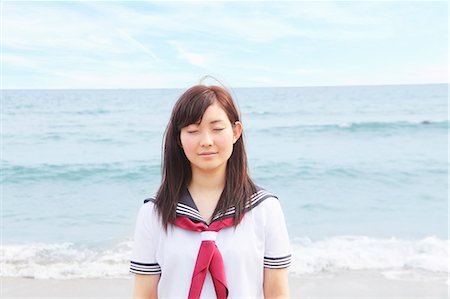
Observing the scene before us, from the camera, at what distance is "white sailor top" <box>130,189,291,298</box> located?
1.95 m

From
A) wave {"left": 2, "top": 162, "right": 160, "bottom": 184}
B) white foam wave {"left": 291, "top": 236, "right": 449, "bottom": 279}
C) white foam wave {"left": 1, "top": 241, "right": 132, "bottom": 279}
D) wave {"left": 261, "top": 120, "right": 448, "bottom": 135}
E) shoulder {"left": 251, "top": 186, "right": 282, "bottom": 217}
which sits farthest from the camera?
wave {"left": 261, "top": 120, "right": 448, "bottom": 135}

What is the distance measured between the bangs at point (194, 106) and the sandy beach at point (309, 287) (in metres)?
3.02

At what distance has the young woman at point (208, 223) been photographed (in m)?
1.95

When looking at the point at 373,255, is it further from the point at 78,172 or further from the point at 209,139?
the point at 78,172

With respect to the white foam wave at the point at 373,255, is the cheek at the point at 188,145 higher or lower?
higher

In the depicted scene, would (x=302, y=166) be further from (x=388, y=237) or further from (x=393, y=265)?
(x=393, y=265)

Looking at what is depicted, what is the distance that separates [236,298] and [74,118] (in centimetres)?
1726

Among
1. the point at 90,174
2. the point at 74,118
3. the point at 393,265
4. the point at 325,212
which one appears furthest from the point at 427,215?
the point at 74,118

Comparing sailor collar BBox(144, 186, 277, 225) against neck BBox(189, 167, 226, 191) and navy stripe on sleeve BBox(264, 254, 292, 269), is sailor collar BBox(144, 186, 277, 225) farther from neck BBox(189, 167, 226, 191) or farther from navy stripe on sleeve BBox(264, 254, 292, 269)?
navy stripe on sleeve BBox(264, 254, 292, 269)

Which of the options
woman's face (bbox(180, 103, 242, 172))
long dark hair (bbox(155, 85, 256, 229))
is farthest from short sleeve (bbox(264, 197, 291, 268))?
woman's face (bbox(180, 103, 242, 172))

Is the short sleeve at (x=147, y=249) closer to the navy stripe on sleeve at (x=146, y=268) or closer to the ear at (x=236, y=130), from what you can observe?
the navy stripe on sleeve at (x=146, y=268)

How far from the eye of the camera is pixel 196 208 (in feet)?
6.63

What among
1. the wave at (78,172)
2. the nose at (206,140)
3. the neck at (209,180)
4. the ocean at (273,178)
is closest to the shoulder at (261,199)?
the neck at (209,180)

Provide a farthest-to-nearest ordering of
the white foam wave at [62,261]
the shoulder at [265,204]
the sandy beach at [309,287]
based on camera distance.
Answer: the white foam wave at [62,261]
the sandy beach at [309,287]
the shoulder at [265,204]
